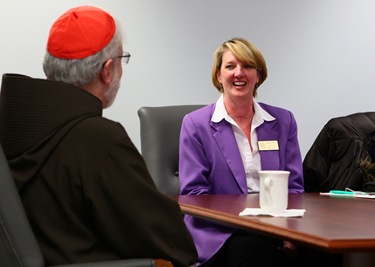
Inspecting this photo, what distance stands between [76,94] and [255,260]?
1.35m

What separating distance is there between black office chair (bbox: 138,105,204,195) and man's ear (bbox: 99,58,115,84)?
4.92 feet

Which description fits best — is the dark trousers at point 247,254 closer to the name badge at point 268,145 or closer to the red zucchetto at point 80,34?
the name badge at point 268,145

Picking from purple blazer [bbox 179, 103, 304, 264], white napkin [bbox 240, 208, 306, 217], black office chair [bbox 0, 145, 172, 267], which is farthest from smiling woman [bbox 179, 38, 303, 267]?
black office chair [bbox 0, 145, 172, 267]

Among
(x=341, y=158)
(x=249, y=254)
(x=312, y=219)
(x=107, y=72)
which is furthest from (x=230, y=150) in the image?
(x=107, y=72)

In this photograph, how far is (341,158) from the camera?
4.17 metres

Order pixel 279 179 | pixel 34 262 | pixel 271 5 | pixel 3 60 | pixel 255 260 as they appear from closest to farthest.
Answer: pixel 34 262 → pixel 279 179 → pixel 255 260 → pixel 3 60 → pixel 271 5

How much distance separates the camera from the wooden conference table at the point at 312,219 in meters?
1.73

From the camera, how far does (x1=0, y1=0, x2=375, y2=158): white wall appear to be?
3930 mm

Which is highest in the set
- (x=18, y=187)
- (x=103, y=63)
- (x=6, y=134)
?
(x=103, y=63)

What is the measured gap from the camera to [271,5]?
4656 mm

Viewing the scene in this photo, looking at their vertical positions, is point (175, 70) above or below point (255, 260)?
above

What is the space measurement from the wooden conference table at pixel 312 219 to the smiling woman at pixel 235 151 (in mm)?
198

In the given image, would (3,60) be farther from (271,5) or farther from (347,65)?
(347,65)

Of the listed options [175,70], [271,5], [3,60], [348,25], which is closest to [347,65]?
[348,25]
